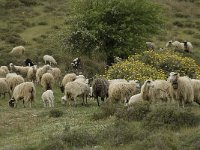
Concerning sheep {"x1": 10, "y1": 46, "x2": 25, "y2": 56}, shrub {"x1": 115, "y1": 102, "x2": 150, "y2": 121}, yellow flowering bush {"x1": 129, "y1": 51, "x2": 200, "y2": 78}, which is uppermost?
sheep {"x1": 10, "y1": 46, "x2": 25, "y2": 56}

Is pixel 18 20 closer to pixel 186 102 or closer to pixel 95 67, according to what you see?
pixel 95 67

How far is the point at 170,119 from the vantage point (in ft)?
49.5

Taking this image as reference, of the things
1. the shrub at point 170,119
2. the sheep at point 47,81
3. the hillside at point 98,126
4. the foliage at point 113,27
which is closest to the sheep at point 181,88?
the hillside at point 98,126

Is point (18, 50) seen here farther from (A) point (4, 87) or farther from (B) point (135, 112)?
(B) point (135, 112)

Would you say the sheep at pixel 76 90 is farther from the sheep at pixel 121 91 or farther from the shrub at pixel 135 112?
the shrub at pixel 135 112

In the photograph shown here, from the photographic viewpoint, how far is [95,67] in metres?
38.7

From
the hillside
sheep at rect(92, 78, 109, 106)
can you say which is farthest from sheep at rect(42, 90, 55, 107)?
sheep at rect(92, 78, 109, 106)

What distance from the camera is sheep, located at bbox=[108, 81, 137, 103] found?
21.5 metres

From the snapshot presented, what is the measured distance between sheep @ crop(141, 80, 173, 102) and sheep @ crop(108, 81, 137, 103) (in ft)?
6.15

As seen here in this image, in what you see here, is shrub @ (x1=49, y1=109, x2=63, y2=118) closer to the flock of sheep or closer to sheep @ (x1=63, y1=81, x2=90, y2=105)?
the flock of sheep

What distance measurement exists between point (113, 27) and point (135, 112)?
2063cm

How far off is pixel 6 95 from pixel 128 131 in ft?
51.8

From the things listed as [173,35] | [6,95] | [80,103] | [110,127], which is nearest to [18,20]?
[173,35]

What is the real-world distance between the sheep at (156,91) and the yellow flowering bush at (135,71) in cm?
713
